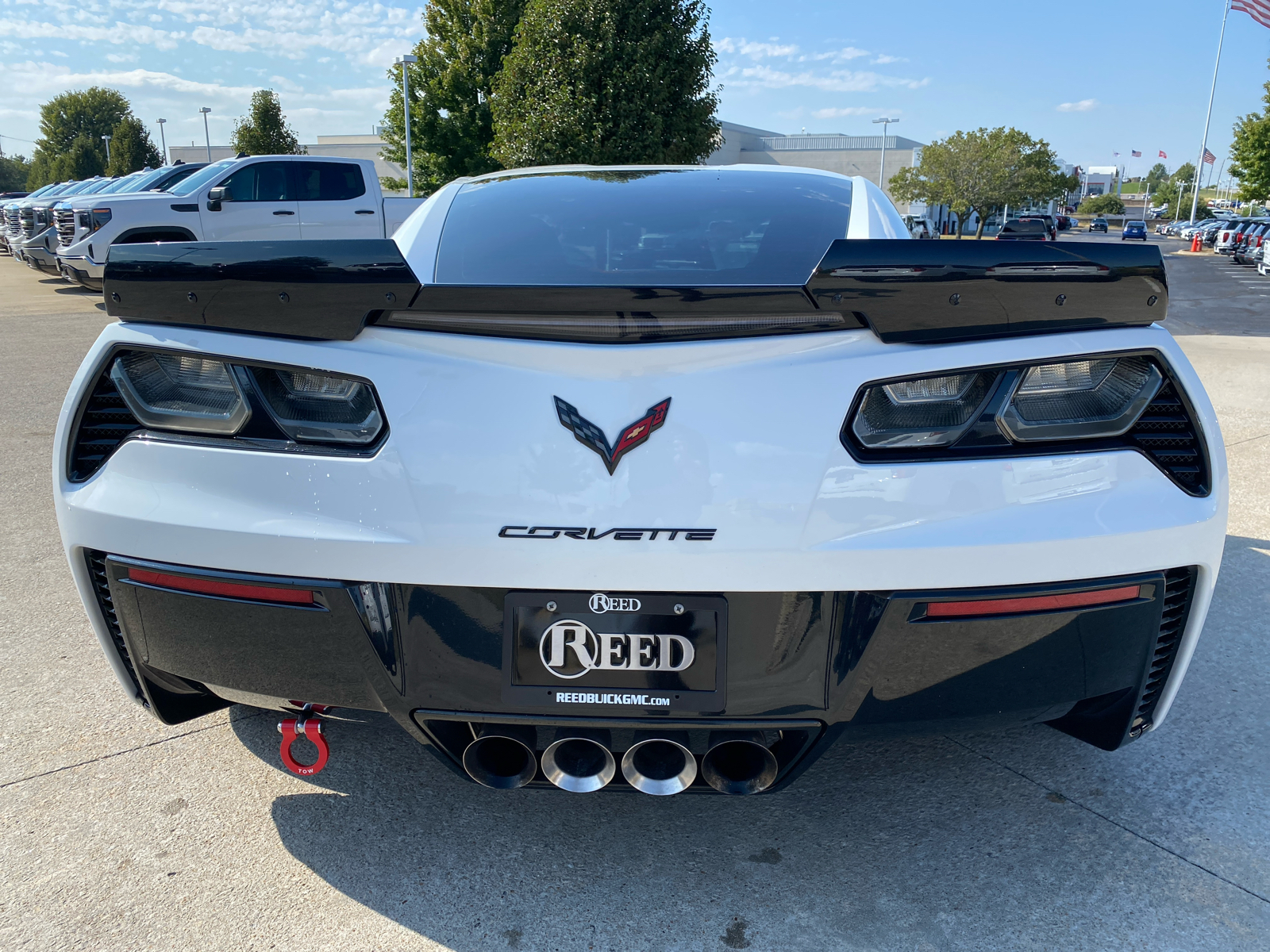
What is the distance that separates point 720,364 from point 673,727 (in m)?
0.61

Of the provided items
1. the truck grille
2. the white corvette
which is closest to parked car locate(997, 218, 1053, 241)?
the truck grille

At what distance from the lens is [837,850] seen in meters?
2.03

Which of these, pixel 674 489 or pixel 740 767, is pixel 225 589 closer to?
pixel 674 489

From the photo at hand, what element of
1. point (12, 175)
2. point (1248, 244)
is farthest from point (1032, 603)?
point (12, 175)

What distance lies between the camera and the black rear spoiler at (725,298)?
1.59 m

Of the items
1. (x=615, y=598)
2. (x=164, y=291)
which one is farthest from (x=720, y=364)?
(x=164, y=291)

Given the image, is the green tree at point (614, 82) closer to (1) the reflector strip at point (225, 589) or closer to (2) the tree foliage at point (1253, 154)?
(1) the reflector strip at point (225, 589)

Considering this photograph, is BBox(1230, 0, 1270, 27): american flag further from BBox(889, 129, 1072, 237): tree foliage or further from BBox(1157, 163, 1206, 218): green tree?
BBox(1157, 163, 1206, 218): green tree

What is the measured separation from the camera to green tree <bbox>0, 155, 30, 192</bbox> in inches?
3880

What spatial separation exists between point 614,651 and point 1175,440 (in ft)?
3.44

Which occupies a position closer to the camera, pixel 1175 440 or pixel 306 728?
pixel 1175 440

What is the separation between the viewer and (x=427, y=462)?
157cm

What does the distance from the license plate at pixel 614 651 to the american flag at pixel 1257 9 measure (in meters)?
42.9

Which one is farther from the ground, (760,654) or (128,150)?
(128,150)
